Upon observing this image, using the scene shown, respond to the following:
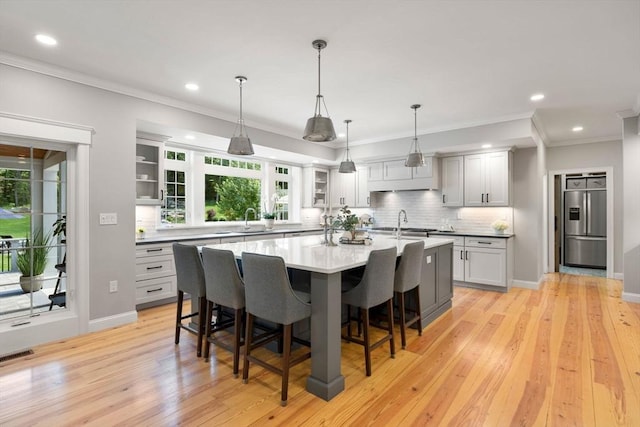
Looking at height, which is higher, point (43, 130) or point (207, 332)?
point (43, 130)

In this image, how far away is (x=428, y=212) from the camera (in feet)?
21.2

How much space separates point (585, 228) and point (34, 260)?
9.44 m

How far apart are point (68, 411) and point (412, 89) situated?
13.7 feet

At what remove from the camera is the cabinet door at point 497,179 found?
5.35 m

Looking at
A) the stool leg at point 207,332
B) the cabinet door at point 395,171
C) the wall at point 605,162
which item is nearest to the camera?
the stool leg at point 207,332

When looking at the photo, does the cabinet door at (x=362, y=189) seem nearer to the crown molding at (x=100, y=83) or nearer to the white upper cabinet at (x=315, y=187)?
the white upper cabinet at (x=315, y=187)

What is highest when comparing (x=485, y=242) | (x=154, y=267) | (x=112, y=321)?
(x=485, y=242)

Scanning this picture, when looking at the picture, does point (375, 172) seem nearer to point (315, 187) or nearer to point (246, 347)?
point (315, 187)

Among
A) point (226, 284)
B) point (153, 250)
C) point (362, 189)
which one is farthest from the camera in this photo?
point (362, 189)

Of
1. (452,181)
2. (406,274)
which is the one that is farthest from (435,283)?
(452,181)

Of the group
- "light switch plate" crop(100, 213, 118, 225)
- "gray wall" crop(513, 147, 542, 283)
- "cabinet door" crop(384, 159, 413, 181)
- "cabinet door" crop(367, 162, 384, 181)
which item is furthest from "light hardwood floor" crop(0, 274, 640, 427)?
"cabinet door" crop(367, 162, 384, 181)

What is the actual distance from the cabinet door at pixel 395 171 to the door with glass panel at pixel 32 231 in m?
5.00

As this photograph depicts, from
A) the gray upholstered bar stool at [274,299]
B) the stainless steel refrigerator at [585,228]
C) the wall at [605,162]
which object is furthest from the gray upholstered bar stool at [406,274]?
the stainless steel refrigerator at [585,228]

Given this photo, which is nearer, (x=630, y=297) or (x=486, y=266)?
(x=630, y=297)
